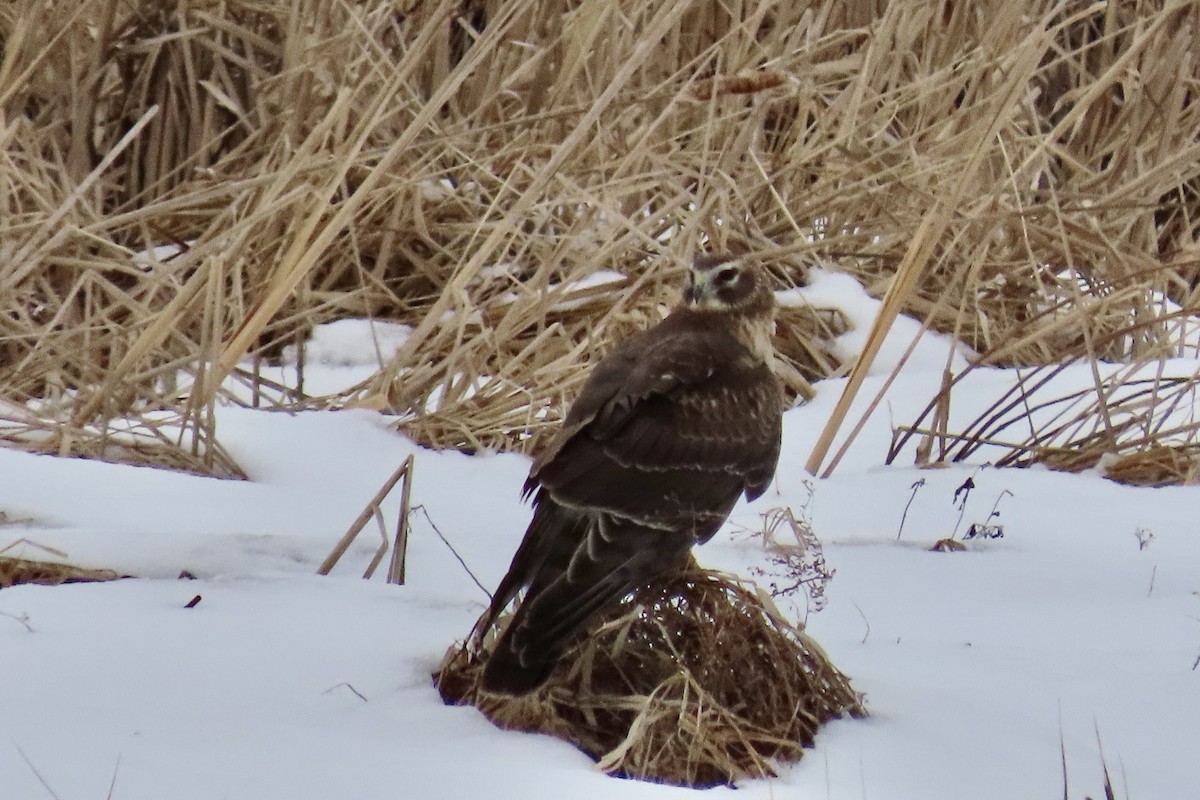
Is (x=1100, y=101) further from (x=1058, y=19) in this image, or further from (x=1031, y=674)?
(x=1031, y=674)

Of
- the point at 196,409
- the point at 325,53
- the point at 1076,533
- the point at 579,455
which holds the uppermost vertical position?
the point at 325,53

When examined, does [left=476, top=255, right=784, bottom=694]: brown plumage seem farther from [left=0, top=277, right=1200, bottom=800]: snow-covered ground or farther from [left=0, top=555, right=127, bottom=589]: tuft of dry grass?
[left=0, top=555, right=127, bottom=589]: tuft of dry grass

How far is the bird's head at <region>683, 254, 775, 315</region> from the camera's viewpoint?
10.2ft

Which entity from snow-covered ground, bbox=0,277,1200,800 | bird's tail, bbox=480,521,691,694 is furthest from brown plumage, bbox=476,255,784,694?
snow-covered ground, bbox=0,277,1200,800

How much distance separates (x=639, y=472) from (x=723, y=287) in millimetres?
717

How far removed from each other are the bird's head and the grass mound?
860 mm

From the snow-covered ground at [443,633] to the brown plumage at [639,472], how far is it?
0.18 m

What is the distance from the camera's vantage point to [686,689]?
81.6 inches

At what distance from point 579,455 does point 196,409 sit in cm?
109

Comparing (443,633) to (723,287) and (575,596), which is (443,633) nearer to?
(575,596)

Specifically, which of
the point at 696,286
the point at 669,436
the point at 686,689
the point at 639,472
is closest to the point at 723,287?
the point at 696,286

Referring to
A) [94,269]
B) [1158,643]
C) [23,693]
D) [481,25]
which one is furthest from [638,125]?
[23,693]

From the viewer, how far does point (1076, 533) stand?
3318 millimetres

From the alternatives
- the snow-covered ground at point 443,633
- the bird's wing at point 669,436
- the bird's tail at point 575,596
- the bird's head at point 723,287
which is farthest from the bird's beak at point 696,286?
the bird's tail at point 575,596
